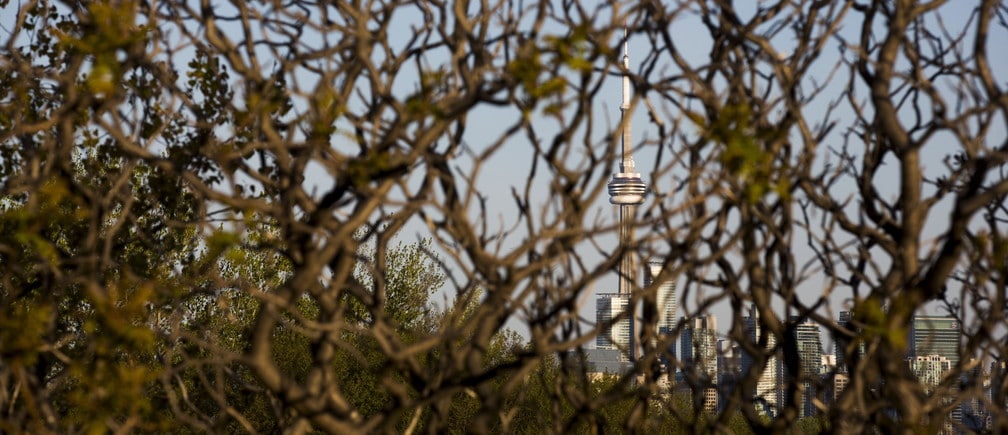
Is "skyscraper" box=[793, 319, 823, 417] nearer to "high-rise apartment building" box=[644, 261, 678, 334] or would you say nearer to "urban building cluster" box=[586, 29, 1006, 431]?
"urban building cluster" box=[586, 29, 1006, 431]

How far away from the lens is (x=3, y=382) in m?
5.45

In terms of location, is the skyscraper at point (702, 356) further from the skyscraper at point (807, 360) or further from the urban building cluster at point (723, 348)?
the skyscraper at point (807, 360)

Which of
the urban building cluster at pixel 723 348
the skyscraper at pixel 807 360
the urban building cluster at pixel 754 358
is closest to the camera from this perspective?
the urban building cluster at pixel 723 348

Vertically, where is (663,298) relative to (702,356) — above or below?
above

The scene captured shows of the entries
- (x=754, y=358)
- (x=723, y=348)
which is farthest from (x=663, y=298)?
(x=754, y=358)

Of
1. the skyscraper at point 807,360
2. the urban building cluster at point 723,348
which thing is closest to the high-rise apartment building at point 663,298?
the urban building cluster at point 723,348

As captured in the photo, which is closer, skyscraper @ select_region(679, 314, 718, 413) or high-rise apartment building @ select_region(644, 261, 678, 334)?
high-rise apartment building @ select_region(644, 261, 678, 334)

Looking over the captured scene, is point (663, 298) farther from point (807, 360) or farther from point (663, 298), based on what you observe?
point (807, 360)

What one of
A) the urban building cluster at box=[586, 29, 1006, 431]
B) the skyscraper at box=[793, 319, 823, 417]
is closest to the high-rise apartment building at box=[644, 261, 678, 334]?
the urban building cluster at box=[586, 29, 1006, 431]

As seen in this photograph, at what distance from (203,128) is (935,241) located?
3680mm

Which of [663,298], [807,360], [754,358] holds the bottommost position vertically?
[754,358]

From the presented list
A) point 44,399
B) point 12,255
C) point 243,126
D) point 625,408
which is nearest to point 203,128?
point 243,126

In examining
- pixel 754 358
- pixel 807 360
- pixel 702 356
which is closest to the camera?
pixel 754 358

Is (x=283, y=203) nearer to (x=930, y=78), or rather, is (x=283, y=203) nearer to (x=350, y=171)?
(x=350, y=171)
